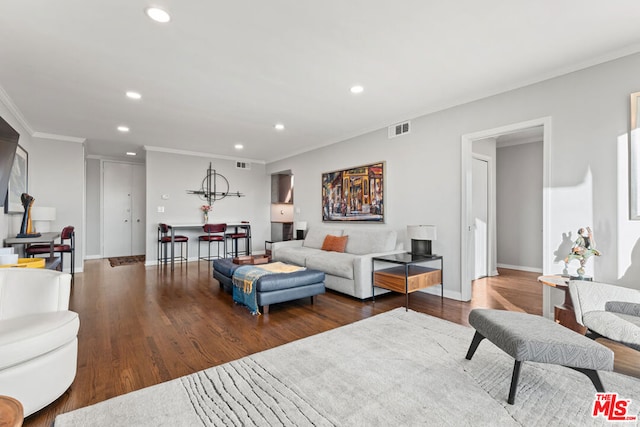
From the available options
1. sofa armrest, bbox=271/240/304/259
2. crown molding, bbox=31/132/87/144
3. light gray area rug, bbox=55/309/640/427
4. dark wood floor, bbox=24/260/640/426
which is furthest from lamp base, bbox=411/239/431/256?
crown molding, bbox=31/132/87/144

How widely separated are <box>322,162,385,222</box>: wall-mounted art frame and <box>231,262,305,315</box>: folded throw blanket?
1.94m

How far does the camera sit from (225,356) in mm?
2328

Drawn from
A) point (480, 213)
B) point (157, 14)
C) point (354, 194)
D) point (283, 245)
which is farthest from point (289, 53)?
point (480, 213)

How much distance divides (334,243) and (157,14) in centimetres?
376

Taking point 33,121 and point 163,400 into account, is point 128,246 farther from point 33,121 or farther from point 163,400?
point 163,400

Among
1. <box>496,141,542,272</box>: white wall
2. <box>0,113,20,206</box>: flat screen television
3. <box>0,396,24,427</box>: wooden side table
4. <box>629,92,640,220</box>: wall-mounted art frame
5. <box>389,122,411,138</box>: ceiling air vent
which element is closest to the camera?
<box>0,396,24,427</box>: wooden side table

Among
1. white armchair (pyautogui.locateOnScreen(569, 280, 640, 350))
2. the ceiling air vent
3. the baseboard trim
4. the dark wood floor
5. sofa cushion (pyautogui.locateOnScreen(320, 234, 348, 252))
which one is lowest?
the dark wood floor

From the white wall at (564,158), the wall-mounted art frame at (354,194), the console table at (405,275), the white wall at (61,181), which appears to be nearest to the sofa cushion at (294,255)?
the wall-mounted art frame at (354,194)

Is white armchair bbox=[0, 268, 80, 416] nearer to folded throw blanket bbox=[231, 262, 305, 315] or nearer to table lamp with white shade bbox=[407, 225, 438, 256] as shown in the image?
folded throw blanket bbox=[231, 262, 305, 315]

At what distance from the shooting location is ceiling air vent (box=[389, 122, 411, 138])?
450 cm

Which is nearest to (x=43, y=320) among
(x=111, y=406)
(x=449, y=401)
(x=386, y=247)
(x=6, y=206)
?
(x=111, y=406)

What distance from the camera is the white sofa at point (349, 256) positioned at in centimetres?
385

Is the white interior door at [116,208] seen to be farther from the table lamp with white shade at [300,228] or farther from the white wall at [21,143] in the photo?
the table lamp with white shade at [300,228]

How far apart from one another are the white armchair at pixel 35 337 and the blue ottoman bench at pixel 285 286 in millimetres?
1650
